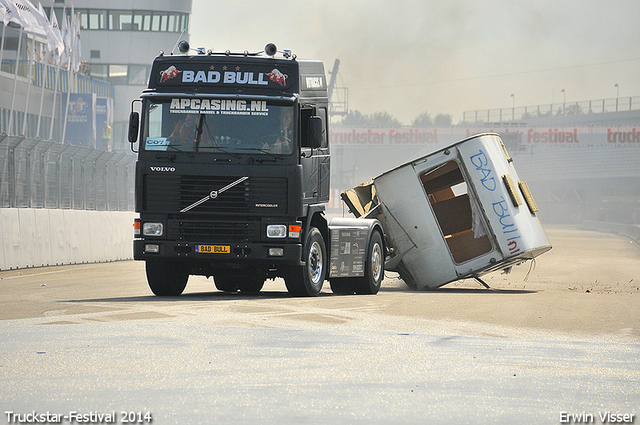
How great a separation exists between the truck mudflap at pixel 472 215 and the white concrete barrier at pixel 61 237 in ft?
26.3

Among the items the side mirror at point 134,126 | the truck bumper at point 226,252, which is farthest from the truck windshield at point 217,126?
the truck bumper at point 226,252

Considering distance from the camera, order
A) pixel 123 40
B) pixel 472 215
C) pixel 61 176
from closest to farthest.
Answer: pixel 472 215
pixel 61 176
pixel 123 40

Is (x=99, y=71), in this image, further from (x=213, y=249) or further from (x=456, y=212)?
(x=213, y=249)

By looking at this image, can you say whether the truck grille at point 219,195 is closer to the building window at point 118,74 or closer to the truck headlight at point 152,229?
the truck headlight at point 152,229

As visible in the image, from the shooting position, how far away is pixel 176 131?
1307 centimetres

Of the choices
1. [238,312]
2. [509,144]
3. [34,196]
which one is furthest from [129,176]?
[509,144]

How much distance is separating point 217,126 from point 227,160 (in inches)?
20.1

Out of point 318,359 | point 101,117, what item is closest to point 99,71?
point 101,117

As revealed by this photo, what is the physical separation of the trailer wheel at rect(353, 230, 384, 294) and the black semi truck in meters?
2.09

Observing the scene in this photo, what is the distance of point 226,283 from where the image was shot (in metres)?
16.2

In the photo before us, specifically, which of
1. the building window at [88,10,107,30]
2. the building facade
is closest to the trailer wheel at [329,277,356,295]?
the building facade

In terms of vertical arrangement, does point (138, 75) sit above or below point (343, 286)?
above

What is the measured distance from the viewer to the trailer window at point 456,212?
17.1 meters

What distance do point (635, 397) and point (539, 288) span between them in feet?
41.9
